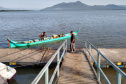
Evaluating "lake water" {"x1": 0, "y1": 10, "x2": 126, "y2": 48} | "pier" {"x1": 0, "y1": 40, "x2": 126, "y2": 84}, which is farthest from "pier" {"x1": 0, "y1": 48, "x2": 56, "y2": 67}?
"lake water" {"x1": 0, "y1": 10, "x2": 126, "y2": 48}

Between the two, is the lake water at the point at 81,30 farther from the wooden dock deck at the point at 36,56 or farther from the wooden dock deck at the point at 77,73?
the wooden dock deck at the point at 77,73

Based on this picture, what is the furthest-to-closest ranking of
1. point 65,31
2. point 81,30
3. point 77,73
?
point 81,30, point 65,31, point 77,73

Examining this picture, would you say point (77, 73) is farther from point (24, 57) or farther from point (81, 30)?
point (81, 30)

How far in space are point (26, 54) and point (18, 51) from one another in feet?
3.90

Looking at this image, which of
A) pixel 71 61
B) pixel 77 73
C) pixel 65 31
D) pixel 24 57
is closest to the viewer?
pixel 77 73

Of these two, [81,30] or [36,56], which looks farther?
[81,30]

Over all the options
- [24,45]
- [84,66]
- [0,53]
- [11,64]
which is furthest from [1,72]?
[24,45]

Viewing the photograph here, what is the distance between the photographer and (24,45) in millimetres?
18625

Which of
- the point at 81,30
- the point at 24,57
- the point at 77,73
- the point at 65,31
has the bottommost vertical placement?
the point at 24,57

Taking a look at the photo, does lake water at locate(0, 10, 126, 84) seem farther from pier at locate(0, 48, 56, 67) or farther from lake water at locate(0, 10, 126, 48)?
pier at locate(0, 48, 56, 67)

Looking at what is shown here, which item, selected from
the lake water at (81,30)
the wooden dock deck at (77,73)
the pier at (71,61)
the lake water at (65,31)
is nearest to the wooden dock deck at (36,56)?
the pier at (71,61)

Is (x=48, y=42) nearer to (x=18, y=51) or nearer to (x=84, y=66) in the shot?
(x=18, y=51)

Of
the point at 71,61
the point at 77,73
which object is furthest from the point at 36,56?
the point at 77,73

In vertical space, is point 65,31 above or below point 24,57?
above
